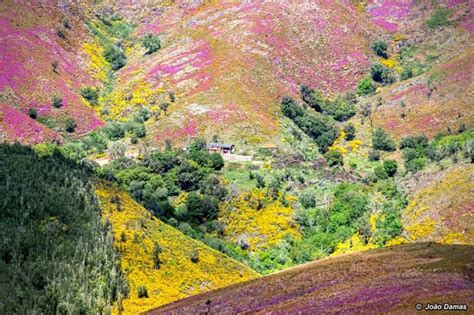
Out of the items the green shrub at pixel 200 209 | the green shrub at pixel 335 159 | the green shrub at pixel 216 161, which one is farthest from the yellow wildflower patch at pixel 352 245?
the green shrub at pixel 335 159

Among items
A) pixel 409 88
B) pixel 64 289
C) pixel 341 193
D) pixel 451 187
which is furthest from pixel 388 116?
pixel 64 289

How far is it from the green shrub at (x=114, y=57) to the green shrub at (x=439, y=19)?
210 feet

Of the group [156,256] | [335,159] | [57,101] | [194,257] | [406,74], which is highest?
[156,256]

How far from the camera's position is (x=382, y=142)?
326 feet

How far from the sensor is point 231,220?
78.4 meters

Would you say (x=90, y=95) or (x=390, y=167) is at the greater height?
(x=90, y=95)

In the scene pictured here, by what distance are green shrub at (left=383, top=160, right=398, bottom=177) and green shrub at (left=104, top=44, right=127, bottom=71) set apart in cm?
6495

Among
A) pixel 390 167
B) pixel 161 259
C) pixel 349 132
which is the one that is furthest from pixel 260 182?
pixel 161 259

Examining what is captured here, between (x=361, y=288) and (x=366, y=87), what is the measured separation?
3673 inches

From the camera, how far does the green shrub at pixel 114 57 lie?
5251 inches

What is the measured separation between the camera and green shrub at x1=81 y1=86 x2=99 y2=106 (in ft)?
387

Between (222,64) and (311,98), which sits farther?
(222,64)

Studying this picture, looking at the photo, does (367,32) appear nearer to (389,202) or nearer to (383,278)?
(389,202)

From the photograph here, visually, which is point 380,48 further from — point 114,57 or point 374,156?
point 114,57
